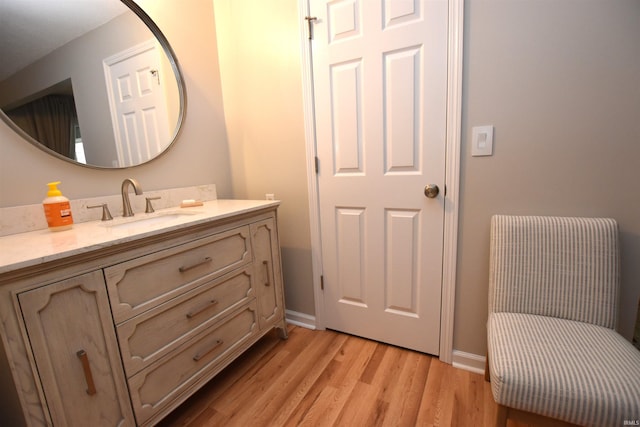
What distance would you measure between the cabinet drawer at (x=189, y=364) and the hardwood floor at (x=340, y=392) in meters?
0.18

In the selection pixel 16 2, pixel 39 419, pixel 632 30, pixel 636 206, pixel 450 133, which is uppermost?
pixel 16 2

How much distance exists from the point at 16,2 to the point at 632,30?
94.4 inches

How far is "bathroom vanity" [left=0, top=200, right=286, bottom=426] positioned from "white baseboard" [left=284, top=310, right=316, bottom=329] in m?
0.53

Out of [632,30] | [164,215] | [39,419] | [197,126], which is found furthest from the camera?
[197,126]

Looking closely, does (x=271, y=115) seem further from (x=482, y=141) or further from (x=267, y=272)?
(x=482, y=141)

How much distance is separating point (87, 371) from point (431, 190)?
1.54 metres

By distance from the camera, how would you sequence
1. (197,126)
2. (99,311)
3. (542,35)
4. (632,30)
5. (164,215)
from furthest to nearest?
(197,126), (164,215), (542,35), (632,30), (99,311)

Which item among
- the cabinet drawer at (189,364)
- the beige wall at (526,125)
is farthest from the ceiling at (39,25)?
the cabinet drawer at (189,364)

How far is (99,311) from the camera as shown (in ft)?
3.01

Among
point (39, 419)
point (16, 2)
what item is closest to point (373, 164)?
point (39, 419)

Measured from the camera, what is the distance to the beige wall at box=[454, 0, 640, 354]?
3.48 ft

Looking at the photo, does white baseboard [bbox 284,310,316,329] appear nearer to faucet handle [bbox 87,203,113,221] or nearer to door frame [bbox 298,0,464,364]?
door frame [bbox 298,0,464,364]

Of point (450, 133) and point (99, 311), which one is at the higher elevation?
point (450, 133)

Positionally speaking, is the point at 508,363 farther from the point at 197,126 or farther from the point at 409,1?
the point at 197,126
